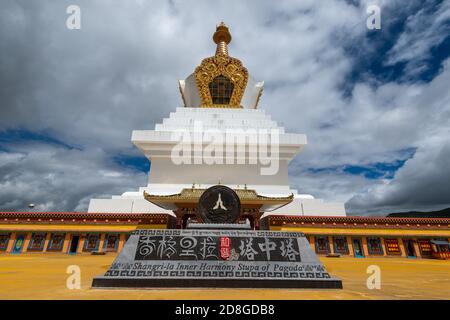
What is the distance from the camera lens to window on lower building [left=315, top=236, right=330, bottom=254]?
493 inches

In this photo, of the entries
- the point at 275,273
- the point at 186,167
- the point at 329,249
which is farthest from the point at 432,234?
the point at 186,167

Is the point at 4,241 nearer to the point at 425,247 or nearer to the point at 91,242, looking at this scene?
the point at 91,242

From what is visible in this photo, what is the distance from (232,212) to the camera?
6.94 m

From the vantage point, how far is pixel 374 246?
1265cm

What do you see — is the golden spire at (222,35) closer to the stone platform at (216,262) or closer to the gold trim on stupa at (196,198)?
the gold trim on stupa at (196,198)

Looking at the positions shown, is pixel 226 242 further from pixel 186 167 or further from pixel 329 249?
pixel 186 167

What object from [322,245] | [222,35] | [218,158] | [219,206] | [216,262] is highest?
[222,35]

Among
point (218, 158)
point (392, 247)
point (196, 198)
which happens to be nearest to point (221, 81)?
point (218, 158)

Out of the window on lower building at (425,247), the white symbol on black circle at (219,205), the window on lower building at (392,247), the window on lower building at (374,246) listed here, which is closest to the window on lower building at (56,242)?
the white symbol on black circle at (219,205)

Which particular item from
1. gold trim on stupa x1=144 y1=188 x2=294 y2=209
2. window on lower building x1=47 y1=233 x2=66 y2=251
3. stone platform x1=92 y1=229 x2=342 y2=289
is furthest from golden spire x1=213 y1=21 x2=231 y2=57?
stone platform x1=92 y1=229 x2=342 y2=289

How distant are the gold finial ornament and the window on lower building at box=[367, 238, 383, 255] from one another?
12.8 meters

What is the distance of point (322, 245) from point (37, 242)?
14734 mm

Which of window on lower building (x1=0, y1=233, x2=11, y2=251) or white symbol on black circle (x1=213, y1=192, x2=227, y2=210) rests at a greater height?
white symbol on black circle (x1=213, y1=192, x2=227, y2=210)

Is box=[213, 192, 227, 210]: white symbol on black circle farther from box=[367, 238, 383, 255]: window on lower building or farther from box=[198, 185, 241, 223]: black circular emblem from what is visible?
box=[367, 238, 383, 255]: window on lower building
